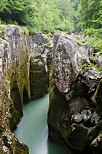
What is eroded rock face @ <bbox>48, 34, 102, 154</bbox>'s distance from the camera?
516cm

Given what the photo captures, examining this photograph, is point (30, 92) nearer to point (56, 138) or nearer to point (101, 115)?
point (56, 138)

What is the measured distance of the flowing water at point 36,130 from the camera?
6652 millimetres

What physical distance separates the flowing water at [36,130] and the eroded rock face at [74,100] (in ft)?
1.64

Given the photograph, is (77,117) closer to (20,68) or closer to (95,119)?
(95,119)

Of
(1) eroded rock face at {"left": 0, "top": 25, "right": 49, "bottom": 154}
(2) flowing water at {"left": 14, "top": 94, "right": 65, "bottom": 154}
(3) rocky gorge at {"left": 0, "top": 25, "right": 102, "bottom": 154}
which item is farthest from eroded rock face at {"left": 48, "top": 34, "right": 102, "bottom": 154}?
(1) eroded rock face at {"left": 0, "top": 25, "right": 49, "bottom": 154}

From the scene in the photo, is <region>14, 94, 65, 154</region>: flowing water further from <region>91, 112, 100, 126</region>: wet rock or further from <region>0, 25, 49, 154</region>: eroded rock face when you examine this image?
<region>91, 112, 100, 126</region>: wet rock

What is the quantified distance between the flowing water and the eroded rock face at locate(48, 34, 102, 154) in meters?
0.50

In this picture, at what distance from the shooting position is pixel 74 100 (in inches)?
229

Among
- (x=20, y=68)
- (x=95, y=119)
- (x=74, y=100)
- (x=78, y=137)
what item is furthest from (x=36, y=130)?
(x=95, y=119)

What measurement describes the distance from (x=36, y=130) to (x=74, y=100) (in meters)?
3.36

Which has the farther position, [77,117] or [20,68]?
[20,68]

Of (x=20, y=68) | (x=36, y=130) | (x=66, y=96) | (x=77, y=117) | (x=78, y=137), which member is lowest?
(x=36, y=130)

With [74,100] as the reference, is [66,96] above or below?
above

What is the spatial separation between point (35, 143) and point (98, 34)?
550 cm
